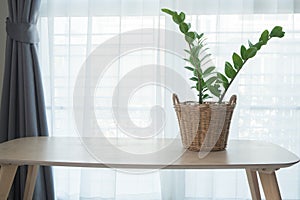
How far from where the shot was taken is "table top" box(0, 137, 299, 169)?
131 centimetres

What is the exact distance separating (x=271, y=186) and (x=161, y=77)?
3.10 feet

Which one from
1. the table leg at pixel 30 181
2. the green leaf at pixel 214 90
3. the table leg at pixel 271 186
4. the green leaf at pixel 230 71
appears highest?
the green leaf at pixel 230 71

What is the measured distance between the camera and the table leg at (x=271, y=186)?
131cm

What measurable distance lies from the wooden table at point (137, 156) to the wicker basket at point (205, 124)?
42 mm

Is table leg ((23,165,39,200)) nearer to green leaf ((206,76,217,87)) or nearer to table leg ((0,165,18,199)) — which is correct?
table leg ((0,165,18,199))

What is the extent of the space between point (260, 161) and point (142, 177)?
36.6 inches

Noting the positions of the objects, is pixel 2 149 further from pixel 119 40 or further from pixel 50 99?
pixel 119 40

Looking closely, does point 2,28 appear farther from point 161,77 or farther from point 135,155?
point 135,155

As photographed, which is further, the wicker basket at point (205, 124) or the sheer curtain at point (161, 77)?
the sheer curtain at point (161, 77)

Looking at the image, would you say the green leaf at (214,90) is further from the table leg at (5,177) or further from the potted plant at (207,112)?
the table leg at (5,177)

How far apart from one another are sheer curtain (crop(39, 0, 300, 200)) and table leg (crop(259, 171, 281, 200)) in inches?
29.4

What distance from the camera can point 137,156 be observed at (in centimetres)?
142

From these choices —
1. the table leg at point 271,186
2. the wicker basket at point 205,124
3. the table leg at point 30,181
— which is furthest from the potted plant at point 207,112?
the table leg at point 30,181

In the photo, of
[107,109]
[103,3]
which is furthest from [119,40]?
[107,109]
